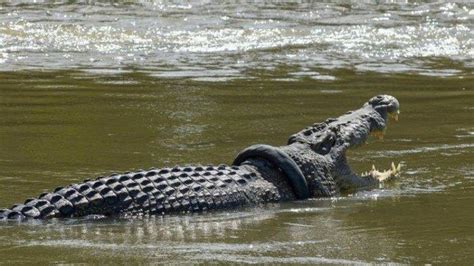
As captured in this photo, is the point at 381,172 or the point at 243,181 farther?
the point at 381,172

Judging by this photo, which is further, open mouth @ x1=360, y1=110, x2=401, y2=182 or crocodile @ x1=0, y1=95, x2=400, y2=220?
open mouth @ x1=360, y1=110, x2=401, y2=182

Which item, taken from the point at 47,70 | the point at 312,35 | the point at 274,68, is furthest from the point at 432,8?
the point at 47,70

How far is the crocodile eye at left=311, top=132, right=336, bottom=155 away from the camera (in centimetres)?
788

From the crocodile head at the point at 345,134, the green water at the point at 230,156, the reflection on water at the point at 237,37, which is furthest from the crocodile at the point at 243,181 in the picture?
the reflection on water at the point at 237,37

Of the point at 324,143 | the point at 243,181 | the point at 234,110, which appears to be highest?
the point at 324,143

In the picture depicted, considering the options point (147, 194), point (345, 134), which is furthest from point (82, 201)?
point (345, 134)

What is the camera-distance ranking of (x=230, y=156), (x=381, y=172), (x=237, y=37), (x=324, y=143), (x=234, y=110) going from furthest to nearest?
(x=237, y=37) → (x=234, y=110) → (x=230, y=156) → (x=381, y=172) → (x=324, y=143)

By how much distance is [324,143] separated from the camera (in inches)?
313

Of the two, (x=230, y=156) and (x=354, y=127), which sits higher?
(x=354, y=127)

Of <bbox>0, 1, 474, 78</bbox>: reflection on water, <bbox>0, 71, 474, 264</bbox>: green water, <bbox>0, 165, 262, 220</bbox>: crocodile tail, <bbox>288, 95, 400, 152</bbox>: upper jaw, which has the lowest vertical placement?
<bbox>0, 1, 474, 78</bbox>: reflection on water

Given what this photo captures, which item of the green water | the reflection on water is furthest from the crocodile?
the reflection on water

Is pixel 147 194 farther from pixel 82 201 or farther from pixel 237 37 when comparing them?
pixel 237 37

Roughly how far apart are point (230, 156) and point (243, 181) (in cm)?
157

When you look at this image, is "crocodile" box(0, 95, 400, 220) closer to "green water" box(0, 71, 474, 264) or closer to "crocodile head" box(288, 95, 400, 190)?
"crocodile head" box(288, 95, 400, 190)
